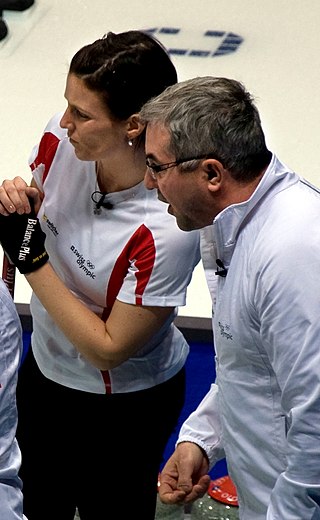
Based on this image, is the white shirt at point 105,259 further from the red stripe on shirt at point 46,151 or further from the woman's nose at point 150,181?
the woman's nose at point 150,181

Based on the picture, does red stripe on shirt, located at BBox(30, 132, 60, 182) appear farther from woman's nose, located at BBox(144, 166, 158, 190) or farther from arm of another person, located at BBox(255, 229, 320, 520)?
arm of another person, located at BBox(255, 229, 320, 520)

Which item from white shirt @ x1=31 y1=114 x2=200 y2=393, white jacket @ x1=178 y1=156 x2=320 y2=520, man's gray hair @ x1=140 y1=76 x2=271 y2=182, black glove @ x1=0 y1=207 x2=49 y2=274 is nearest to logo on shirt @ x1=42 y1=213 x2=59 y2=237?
white shirt @ x1=31 y1=114 x2=200 y2=393

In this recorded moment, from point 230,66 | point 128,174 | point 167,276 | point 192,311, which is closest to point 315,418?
point 167,276

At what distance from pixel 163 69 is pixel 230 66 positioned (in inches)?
142

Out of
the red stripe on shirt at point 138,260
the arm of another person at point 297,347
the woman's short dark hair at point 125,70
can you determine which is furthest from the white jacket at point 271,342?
the woman's short dark hair at point 125,70

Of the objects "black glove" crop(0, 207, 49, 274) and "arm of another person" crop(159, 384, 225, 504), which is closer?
"arm of another person" crop(159, 384, 225, 504)

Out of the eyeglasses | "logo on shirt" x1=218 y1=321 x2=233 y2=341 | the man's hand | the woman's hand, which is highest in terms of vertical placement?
the eyeglasses

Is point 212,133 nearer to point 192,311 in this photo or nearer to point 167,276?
point 167,276

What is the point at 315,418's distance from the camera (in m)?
2.16

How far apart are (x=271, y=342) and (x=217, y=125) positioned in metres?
0.39

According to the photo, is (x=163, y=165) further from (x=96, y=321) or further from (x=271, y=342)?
(x=96, y=321)

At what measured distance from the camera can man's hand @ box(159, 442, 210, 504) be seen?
259 centimetres

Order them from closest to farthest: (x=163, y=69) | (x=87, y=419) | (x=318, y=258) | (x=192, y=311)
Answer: (x=318, y=258), (x=163, y=69), (x=87, y=419), (x=192, y=311)

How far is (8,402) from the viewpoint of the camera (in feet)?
6.81
